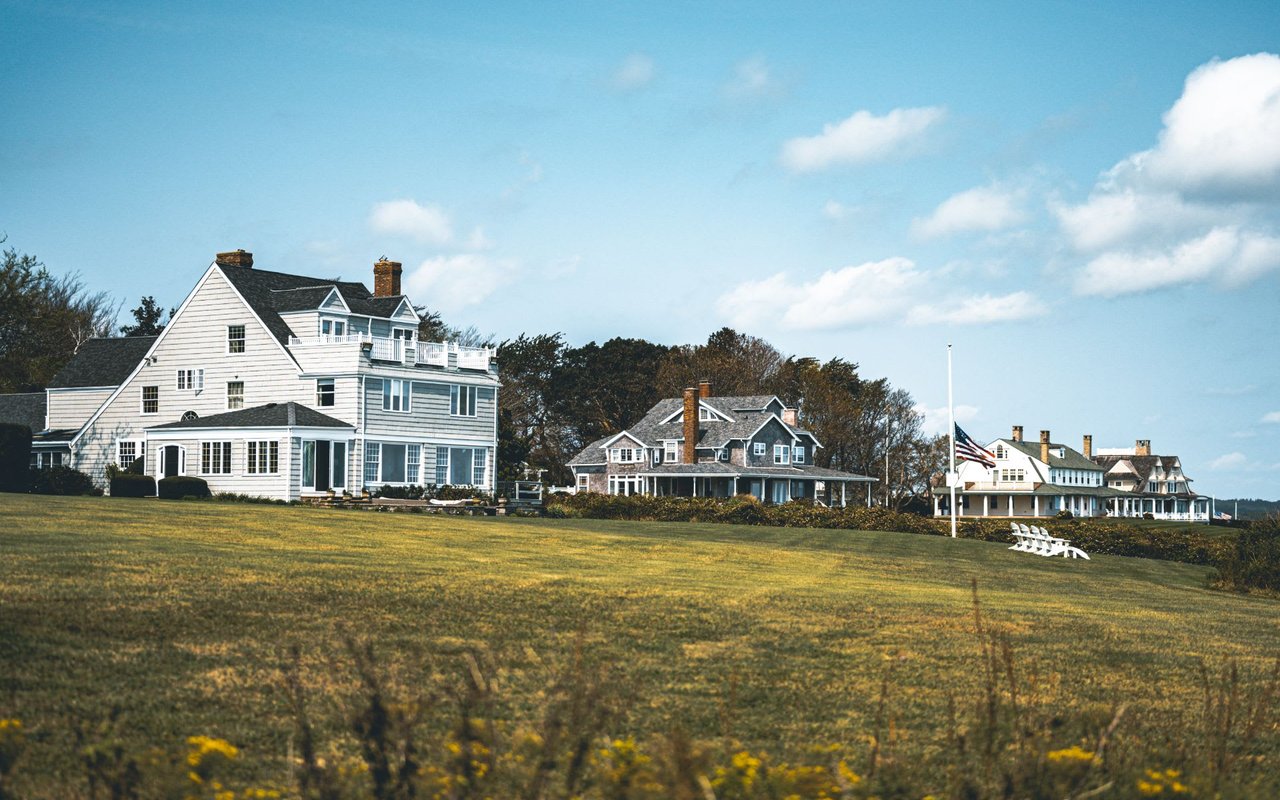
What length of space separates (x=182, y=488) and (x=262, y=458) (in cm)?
357

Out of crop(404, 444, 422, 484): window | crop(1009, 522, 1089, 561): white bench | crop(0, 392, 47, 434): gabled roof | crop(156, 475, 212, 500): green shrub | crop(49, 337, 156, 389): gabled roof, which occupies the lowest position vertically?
crop(1009, 522, 1089, 561): white bench

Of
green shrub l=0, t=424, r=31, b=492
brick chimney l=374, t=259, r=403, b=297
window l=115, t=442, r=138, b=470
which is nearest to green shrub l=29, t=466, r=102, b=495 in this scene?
green shrub l=0, t=424, r=31, b=492

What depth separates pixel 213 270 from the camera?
5644 cm

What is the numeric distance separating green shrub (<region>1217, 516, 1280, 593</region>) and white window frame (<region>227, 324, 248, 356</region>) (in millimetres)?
39222

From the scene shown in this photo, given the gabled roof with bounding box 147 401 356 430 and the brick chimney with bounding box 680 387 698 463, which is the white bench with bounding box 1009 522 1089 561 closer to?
the gabled roof with bounding box 147 401 356 430

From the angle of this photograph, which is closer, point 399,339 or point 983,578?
point 983,578

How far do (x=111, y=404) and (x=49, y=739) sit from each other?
2067 inches

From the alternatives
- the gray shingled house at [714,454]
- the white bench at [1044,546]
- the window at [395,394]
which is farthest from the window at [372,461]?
the gray shingled house at [714,454]

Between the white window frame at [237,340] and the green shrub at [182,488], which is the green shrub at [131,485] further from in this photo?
the white window frame at [237,340]

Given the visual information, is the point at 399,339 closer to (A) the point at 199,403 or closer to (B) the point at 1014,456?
(A) the point at 199,403

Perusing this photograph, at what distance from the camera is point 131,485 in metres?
48.3

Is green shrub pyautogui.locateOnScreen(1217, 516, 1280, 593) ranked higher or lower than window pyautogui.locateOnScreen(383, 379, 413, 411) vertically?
lower

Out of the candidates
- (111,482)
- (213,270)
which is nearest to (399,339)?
(213,270)

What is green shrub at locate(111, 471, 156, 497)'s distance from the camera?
48.1 metres
